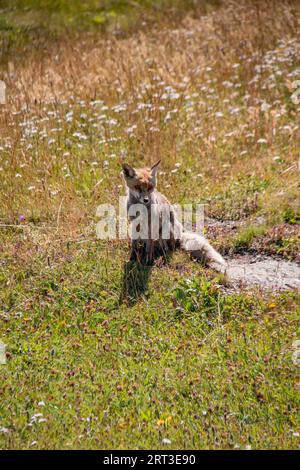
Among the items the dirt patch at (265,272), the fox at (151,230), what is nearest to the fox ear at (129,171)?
the fox at (151,230)

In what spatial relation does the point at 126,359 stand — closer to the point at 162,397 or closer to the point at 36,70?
the point at 162,397

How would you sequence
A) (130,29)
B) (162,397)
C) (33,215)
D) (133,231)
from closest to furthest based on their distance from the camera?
(162,397)
(133,231)
(33,215)
(130,29)

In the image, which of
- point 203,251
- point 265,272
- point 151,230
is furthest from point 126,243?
point 265,272

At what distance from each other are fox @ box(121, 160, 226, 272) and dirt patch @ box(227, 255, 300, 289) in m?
0.21

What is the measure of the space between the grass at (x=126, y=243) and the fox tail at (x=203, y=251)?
7.8 inches

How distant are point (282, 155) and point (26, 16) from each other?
10949 millimetres

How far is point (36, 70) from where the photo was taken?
509 inches

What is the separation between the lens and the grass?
5.47 meters

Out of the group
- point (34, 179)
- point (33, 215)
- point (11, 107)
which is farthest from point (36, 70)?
point (33, 215)

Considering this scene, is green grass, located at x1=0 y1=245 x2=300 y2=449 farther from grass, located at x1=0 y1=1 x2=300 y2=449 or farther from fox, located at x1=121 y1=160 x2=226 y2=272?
fox, located at x1=121 y1=160 x2=226 y2=272

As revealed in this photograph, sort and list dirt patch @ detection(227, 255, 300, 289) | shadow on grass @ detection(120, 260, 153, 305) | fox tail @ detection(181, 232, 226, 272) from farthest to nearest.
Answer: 1. fox tail @ detection(181, 232, 226, 272)
2. dirt patch @ detection(227, 255, 300, 289)
3. shadow on grass @ detection(120, 260, 153, 305)

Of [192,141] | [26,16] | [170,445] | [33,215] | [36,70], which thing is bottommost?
[170,445]

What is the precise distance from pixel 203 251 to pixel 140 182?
A: 1181 millimetres

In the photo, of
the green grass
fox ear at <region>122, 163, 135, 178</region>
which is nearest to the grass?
the green grass
